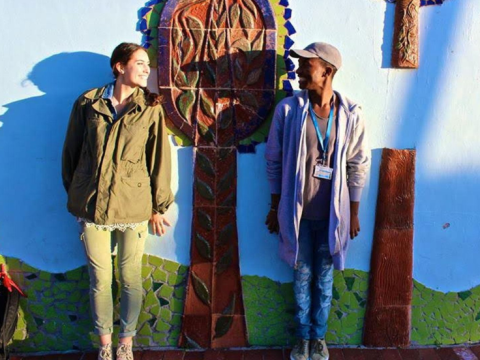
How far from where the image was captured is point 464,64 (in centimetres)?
279

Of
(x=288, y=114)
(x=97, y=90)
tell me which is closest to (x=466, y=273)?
(x=288, y=114)

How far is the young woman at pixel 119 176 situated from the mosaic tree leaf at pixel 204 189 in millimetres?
210

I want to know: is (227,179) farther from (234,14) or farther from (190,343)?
(190,343)

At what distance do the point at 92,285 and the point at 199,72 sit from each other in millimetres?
1382

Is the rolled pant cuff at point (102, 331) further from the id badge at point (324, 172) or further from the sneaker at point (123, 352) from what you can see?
the id badge at point (324, 172)

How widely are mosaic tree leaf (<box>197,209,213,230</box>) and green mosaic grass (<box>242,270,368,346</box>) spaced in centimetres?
40

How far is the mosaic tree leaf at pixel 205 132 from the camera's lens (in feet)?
9.22

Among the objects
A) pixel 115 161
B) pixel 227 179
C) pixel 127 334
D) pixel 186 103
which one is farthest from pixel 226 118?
pixel 127 334

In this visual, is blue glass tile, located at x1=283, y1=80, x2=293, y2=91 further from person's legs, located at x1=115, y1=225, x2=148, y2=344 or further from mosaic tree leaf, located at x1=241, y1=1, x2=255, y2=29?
person's legs, located at x1=115, y1=225, x2=148, y2=344

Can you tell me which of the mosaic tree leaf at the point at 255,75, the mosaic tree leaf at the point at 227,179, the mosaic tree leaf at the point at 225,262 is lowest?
the mosaic tree leaf at the point at 225,262

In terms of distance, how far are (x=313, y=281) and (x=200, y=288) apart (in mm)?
700

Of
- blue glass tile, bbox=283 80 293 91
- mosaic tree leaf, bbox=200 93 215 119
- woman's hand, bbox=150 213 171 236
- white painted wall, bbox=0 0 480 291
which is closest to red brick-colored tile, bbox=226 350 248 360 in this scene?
white painted wall, bbox=0 0 480 291

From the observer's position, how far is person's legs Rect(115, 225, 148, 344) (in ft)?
8.84

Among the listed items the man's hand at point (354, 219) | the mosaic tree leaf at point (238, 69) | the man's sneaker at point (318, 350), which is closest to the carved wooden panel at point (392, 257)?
the man's hand at point (354, 219)
